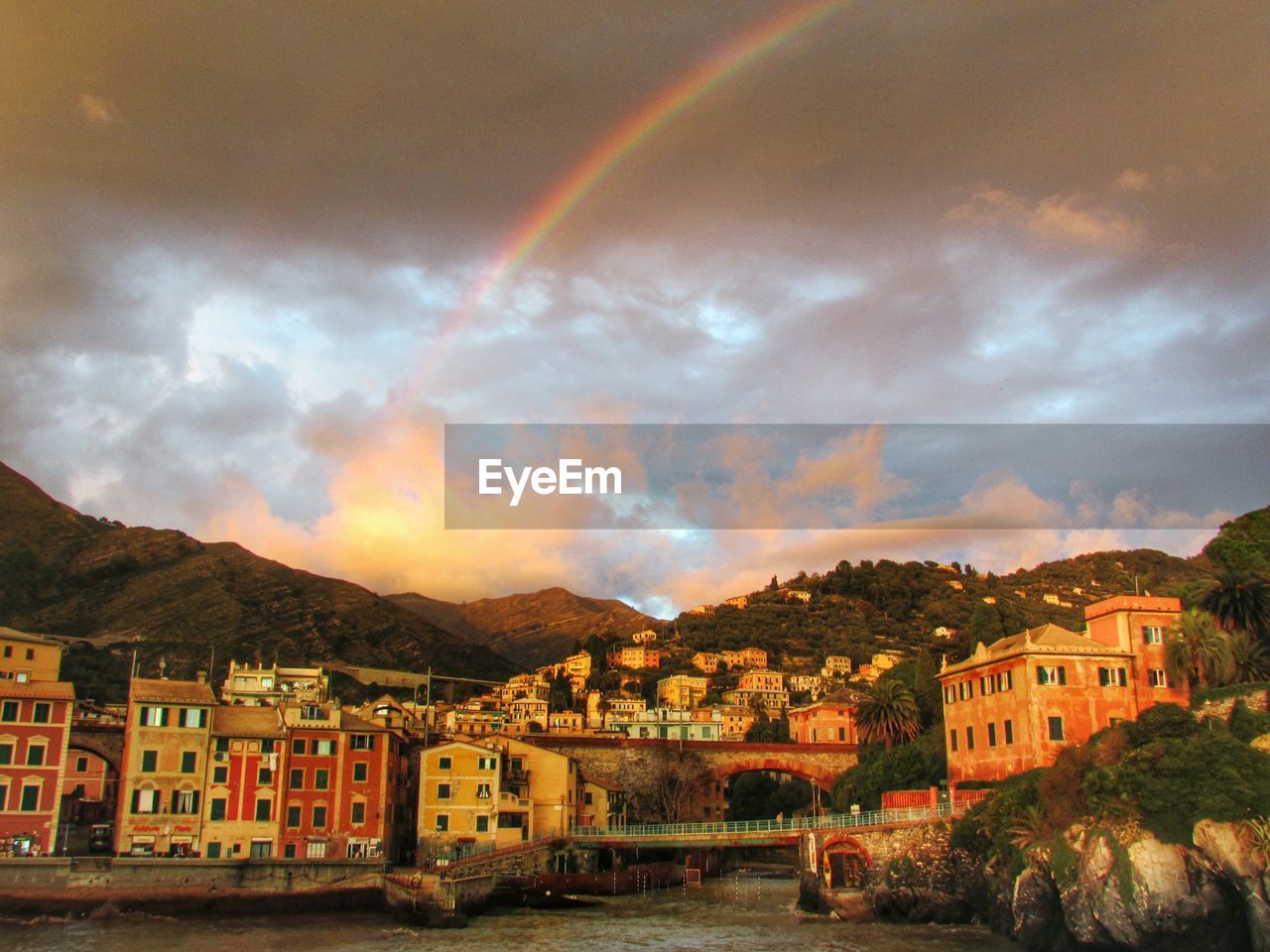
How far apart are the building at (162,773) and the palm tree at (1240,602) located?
196ft

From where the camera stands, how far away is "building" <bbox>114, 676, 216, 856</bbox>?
64.9 metres

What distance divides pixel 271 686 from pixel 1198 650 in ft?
275

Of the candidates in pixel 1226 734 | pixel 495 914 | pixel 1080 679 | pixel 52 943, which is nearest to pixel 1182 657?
pixel 1080 679

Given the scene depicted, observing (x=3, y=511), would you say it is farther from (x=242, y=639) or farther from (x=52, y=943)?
(x=52, y=943)

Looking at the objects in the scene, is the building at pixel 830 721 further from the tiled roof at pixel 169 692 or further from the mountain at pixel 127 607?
the mountain at pixel 127 607

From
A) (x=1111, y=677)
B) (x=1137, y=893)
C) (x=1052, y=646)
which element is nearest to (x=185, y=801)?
(x=1052, y=646)

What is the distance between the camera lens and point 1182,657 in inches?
2379

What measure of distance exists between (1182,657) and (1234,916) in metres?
23.3

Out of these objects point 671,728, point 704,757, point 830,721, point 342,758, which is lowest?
point 342,758

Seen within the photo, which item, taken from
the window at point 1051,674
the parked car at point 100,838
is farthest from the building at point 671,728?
the window at point 1051,674

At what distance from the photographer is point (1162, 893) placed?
40.8 m

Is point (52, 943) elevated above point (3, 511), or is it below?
below

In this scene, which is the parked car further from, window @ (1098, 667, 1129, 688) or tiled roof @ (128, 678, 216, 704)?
window @ (1098, 667, 1129, 688)

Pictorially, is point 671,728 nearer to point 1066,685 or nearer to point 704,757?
point 704,757
